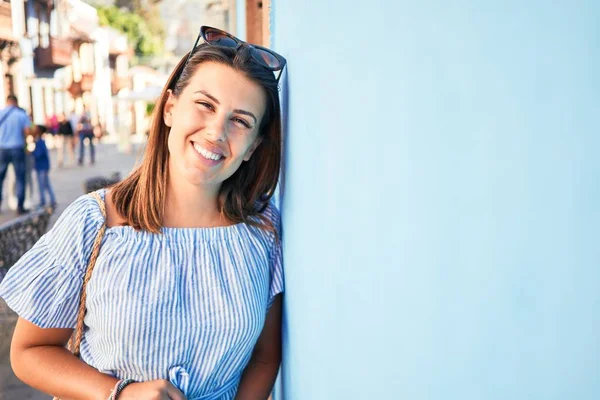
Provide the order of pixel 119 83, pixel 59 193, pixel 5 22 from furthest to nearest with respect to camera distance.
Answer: pixel 119 83 < pixel 5 22 < pixel 59 193

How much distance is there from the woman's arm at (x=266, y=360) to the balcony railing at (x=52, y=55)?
21.8 metres

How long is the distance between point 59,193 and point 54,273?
11.0 metres

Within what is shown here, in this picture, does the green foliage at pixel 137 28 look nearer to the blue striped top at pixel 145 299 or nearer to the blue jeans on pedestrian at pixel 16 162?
the blue jeans on pedestrian at pixel 16 162

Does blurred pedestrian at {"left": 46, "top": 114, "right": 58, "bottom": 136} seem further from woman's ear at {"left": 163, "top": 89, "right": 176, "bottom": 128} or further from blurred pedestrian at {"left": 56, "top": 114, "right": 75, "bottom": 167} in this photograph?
woman's ear at {"left": 163, "top": 89, "right": 176, "bottom": 128}

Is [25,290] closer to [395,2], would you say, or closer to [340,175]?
[340,175]

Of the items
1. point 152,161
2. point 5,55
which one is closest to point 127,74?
point 5,55

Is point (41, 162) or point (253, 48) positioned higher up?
point (253, 48)

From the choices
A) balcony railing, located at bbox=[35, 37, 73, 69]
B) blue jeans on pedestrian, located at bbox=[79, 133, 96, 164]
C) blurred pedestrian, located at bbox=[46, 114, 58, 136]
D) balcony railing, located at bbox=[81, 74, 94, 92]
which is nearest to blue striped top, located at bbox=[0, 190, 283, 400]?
blue jeans on pedestrian, located at bbox=[79, 133, 96, 164]

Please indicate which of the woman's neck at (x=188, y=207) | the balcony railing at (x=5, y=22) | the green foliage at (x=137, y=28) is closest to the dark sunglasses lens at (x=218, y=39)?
the woman's neck at (x=188, y=207)

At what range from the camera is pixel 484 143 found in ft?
1.59

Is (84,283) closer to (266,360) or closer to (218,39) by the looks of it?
(266,360)

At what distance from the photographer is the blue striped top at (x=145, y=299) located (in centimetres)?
139

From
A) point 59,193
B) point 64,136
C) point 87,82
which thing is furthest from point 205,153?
point 87,82

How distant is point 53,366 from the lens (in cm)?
144
